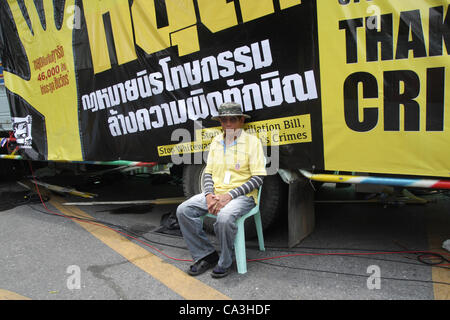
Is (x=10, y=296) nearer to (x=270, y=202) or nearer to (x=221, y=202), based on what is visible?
(x=221, y=202)

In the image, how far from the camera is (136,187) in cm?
663

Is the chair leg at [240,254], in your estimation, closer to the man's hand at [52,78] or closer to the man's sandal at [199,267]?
the man's sandal at [199,267]

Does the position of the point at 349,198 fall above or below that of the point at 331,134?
below

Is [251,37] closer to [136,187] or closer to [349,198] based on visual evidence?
[349,198]

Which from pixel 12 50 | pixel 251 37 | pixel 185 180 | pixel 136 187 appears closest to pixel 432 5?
pixel 251 37

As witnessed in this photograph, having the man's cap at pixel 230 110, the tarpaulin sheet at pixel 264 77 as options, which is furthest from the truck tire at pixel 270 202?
the man's cap at pixel 230 110

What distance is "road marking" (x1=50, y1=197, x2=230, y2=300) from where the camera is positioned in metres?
2.53

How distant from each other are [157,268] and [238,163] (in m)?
1.18

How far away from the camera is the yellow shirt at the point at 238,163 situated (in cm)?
296

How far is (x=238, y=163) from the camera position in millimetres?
2992

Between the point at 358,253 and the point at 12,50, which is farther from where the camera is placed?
the point at 12,50

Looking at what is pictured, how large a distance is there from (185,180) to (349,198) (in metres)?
2.48

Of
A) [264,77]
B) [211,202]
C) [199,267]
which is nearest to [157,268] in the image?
[199,267]

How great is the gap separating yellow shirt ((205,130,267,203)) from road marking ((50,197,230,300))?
0.82m
